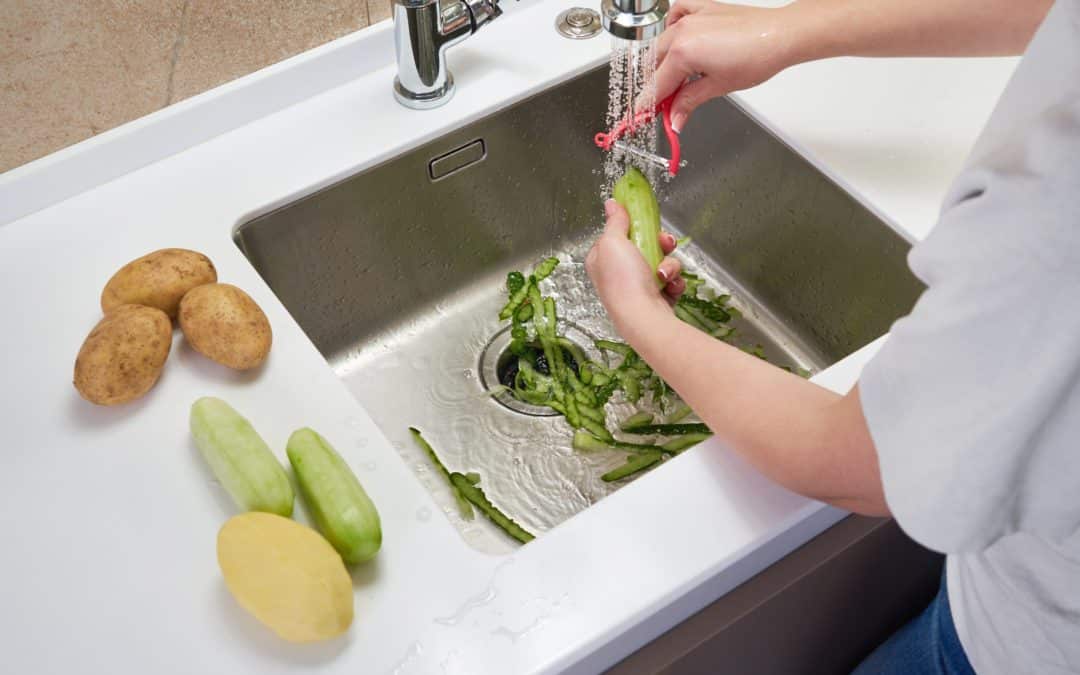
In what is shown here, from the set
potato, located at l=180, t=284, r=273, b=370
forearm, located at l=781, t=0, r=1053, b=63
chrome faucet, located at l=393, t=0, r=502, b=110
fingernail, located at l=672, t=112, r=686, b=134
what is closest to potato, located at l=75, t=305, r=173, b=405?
potato, located at l=180, t=284, r=273, b=370

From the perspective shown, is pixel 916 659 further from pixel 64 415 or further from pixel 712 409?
pixel 64 415

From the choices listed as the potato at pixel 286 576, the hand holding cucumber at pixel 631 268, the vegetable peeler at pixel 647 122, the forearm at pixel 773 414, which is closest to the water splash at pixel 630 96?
the vegetable peeler at pixel 647 122

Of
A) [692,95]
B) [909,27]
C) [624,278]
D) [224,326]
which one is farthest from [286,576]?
[909,27]

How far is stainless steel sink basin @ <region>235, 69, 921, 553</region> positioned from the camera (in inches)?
38.6

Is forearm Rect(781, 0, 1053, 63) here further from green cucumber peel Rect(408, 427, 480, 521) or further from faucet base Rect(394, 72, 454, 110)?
green cucumber peel Rect(408, 427, 480, 521)

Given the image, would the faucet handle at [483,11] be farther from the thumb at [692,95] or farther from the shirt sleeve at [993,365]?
the shirt sleeve at [993,365]

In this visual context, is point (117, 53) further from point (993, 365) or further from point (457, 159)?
point (993, 365)

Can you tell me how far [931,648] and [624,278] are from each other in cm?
40

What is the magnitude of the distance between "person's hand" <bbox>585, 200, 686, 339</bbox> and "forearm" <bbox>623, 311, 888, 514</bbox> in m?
0.02

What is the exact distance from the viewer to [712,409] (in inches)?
27.7

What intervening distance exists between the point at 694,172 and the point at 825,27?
0.26m

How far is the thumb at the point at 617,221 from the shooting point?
877 mm

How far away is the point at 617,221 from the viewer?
0.90m

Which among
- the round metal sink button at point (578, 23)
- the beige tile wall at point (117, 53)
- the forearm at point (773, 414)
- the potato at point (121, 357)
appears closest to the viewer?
the forearm at point (773, 414)
